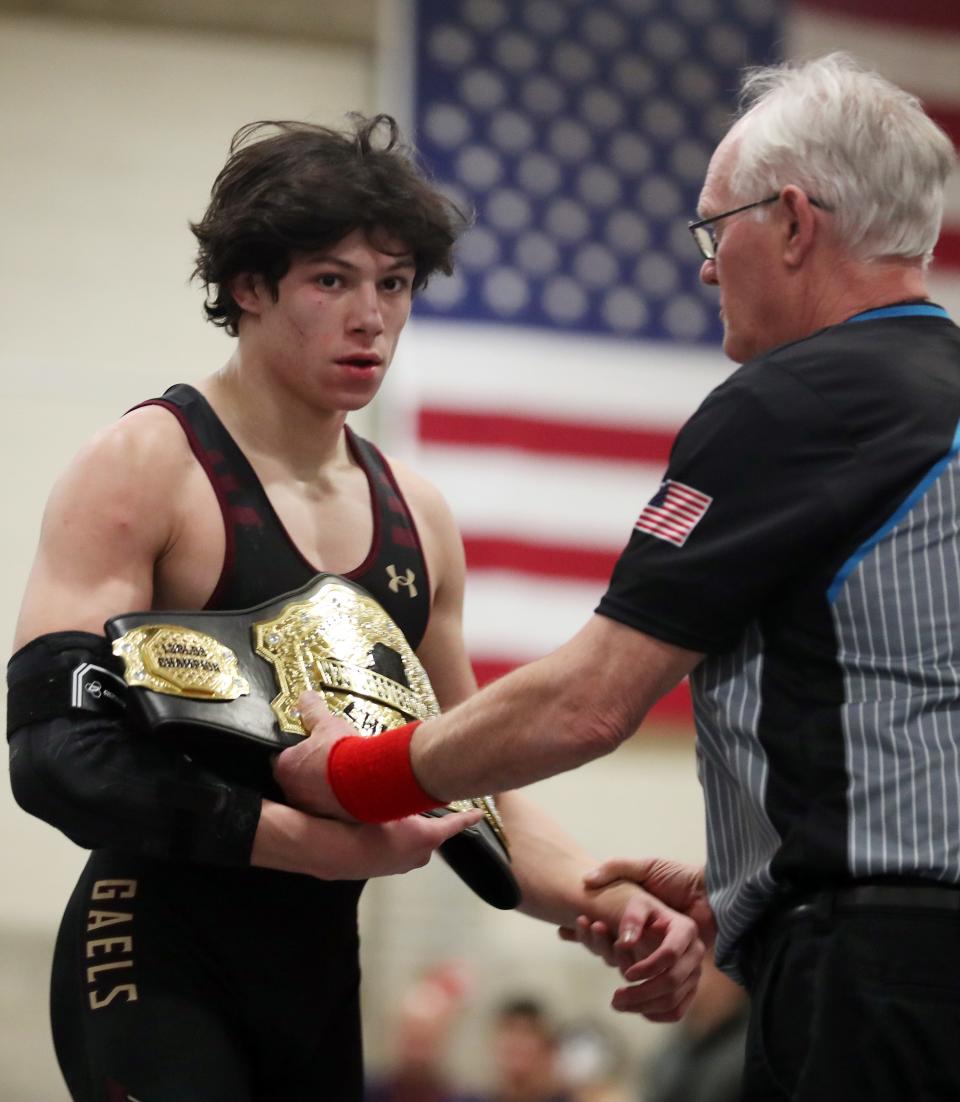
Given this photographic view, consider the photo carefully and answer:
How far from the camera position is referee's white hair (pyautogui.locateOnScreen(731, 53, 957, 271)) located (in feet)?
6.23

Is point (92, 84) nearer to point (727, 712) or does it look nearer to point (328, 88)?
point (328, 88)

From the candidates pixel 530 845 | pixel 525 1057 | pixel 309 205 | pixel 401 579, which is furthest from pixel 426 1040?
pixel 309 205

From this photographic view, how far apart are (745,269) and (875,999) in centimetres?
91

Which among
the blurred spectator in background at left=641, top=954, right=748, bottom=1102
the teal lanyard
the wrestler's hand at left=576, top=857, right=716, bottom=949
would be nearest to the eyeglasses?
the teal lanyard

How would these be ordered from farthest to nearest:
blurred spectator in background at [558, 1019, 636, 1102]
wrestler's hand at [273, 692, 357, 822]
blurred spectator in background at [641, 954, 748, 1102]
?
blurred spectator in background at [558, 1019, 636, 1102] → blurred spectator in background at [641, 954, 748, 1102] → wrestler's hand at [273, 692, 357, 822]

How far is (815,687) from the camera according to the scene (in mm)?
1753

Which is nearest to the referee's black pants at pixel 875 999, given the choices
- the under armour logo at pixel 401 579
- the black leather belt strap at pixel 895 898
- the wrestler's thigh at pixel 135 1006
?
the black leather belt strap at pixel 895 898

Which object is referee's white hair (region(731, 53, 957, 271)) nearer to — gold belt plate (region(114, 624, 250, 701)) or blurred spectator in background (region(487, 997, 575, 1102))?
gold belt plate (region(114, 624, 250, 701))

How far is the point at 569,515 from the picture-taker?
223 inches

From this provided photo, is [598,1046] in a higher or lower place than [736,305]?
lower

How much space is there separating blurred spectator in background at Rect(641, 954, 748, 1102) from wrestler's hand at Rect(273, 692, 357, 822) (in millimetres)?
2468

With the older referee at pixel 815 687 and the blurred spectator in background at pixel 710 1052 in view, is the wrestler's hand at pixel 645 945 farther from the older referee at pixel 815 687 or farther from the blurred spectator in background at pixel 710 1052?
the blurred spectator in background at pixel 710 1052

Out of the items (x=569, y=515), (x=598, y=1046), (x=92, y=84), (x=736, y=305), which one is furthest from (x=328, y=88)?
(x=736, y=305)

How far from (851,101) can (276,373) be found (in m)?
0.92
